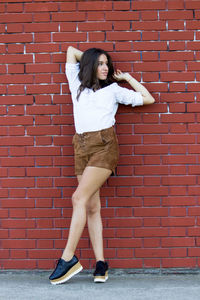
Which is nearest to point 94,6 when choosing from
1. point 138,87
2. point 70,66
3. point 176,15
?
point 70,66

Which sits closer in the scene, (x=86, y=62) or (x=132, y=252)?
(x=86, y=62)

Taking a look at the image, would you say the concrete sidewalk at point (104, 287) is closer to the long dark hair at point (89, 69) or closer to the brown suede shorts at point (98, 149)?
the brown suede shorts at point (98, 149)

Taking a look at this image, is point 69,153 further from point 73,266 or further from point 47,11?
point 47,11

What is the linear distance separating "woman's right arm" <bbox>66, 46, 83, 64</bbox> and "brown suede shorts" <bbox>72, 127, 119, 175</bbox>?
66cm

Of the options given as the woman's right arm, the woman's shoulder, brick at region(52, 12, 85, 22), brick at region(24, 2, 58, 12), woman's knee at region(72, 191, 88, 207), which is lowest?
woman's knee at region(72, 191, 88, 207)

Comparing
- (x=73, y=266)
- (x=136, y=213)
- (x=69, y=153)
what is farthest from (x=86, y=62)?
(x=73, y=266)

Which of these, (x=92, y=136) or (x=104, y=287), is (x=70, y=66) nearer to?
(x=92, y=136)

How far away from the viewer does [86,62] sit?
362 centimetres

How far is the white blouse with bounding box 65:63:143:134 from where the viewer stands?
141 inches

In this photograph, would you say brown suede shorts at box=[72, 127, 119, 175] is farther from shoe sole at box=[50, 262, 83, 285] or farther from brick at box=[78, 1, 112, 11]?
brick at box=[78, 1, 112, 11]

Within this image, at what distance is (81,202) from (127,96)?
0.99 metres

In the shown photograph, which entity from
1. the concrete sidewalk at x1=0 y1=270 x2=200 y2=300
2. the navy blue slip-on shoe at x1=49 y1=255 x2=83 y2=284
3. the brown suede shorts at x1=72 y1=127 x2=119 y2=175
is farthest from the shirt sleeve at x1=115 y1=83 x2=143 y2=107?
the concrete sidewalk at x1=0 y1=270 x2=200 y2=300

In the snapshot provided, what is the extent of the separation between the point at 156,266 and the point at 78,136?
1.40m

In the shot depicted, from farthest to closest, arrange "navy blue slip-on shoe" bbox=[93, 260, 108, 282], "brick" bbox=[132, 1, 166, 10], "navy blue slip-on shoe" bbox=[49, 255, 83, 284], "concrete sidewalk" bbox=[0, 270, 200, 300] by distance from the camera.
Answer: "brick" bbox=[132, 1, 166, 10], "navy blue slip-on shoe" bbox=[93, 260, 108, 282], "navy blue slip-on shoe" bbox=[49, 255, 83, 284], "concrete sidewalk" bbox=[0, 270, 200, 300]
